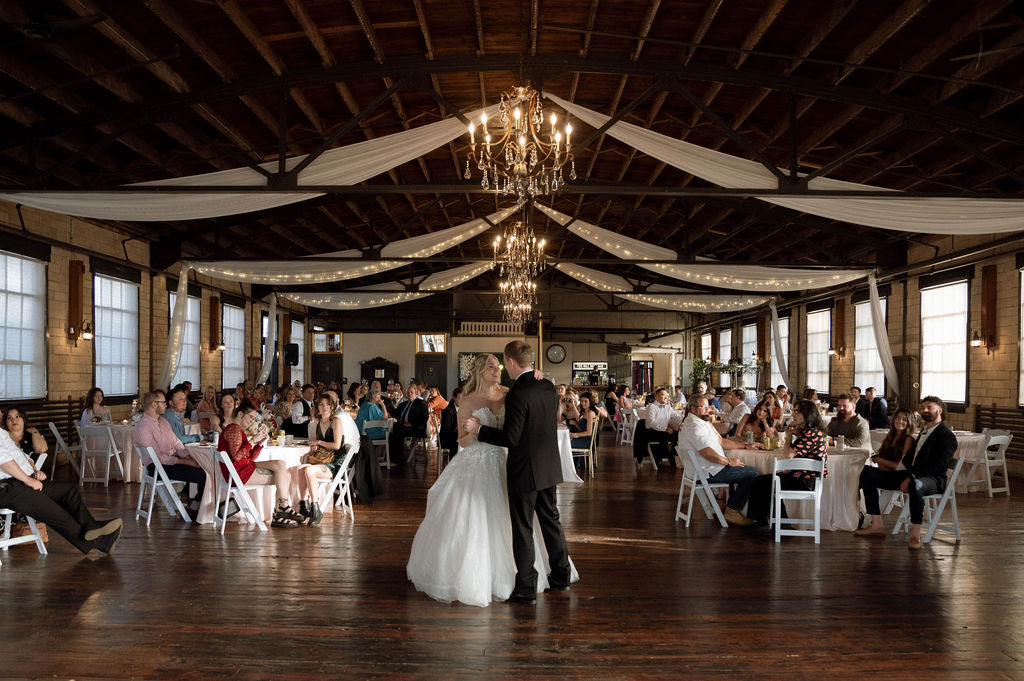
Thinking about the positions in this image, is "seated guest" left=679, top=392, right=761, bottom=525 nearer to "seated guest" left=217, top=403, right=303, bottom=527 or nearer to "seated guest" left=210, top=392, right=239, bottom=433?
"seated guest" left=217, top=403, right=303, bottom=527

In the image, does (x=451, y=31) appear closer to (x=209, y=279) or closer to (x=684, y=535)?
(x=684, y=535)

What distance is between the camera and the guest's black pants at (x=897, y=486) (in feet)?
20.0

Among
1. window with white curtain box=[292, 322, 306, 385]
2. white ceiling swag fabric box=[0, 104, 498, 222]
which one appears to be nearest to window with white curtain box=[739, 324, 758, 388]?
window with white curtain box=[292, 322, 306, 385]

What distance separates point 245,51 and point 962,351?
10.2 metres

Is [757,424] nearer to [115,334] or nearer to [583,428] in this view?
[583,428]

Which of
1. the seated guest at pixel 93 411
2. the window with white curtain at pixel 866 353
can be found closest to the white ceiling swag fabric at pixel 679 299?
the window with white curtain at pixel 866 353

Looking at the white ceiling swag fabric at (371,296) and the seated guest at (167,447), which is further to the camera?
the white ceiling swag fabric at (371,296)

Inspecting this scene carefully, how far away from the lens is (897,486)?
6574 millimetres

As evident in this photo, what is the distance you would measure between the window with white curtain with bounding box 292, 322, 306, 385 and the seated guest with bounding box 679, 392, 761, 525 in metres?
16.7

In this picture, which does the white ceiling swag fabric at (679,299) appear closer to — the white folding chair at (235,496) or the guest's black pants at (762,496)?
the guest's black pants at (762,496)

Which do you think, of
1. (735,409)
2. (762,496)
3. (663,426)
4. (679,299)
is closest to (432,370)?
(679,299)

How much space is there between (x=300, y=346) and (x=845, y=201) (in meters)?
17.3

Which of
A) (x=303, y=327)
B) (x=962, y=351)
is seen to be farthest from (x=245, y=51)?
(x=303, y=327)

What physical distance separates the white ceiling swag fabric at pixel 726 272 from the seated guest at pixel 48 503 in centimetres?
811
